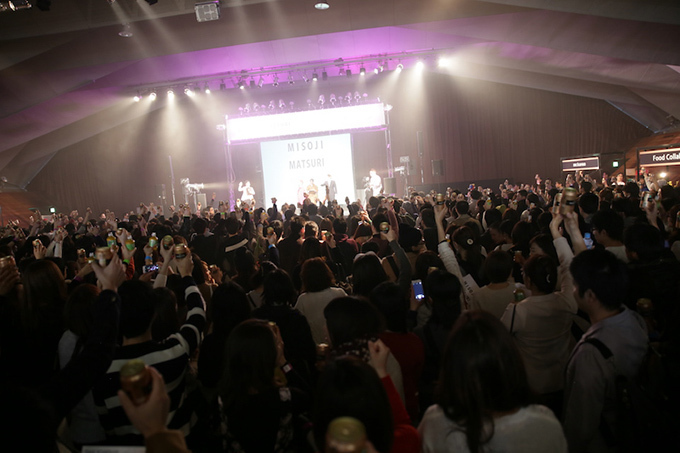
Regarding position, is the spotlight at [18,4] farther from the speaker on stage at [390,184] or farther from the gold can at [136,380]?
the speaker on stage at [390,184]

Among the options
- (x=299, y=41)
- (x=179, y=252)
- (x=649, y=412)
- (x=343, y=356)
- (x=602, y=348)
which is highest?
(x=299, y=41)

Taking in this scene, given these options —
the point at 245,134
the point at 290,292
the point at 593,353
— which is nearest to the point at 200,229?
the point at 290,292

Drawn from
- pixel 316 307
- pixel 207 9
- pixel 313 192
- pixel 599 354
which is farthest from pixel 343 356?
pixel 313 192

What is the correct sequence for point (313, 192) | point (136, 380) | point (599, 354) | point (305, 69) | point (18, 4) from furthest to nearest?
point (313, 192) < point (305, 69) < point (18, 4) < point (599, 354) < point (136, 380)

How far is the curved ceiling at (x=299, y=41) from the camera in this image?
879cm

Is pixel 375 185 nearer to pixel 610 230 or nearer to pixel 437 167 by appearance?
pixel 437 167

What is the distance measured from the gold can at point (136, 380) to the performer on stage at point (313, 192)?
14.5 metres

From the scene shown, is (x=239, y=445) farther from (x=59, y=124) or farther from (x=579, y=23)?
(x=59, y=124)

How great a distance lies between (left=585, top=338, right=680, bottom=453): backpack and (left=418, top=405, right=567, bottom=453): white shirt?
40cm

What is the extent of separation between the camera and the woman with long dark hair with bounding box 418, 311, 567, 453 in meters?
1.32

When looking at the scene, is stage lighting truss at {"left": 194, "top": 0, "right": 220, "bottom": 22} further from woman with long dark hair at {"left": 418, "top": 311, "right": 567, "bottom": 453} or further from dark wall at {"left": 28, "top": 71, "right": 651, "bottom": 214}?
dark wall at {"left": 28, "top": 71, "right": 651, "bottom": 214}

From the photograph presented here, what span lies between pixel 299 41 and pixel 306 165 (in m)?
6.10

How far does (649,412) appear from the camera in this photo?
1.55 m

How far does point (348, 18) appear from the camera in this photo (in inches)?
403
